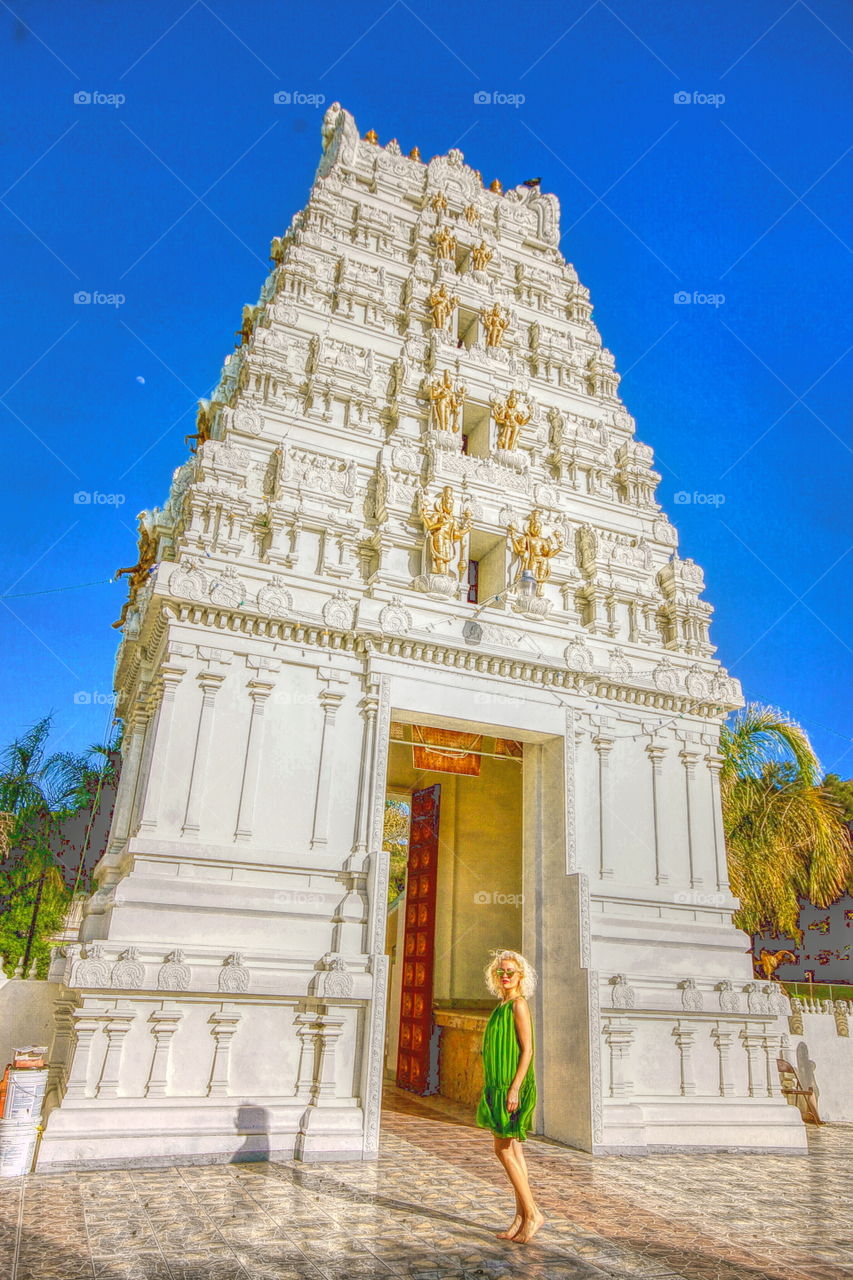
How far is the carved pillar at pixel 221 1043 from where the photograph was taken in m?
9.14

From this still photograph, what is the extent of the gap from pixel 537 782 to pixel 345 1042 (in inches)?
199

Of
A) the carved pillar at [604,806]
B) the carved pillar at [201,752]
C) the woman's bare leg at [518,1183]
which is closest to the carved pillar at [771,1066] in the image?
the carved pillar at [604,806]

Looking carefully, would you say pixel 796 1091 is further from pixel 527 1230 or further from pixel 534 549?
pixel 534 549

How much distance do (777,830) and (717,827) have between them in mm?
9324

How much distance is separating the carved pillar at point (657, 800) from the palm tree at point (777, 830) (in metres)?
8.67

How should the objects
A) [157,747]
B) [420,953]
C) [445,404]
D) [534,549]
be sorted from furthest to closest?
[420,953], [445,404], [534,549], [157,747]

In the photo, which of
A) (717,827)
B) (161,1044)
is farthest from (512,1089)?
(717,827)

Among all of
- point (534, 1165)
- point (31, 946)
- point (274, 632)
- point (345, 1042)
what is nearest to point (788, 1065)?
point (534, 1165)

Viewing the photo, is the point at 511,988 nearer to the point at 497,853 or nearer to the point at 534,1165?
the point at 534,1165

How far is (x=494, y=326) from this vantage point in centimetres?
1695

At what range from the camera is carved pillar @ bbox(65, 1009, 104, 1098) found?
27.8ft

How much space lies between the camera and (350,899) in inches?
419

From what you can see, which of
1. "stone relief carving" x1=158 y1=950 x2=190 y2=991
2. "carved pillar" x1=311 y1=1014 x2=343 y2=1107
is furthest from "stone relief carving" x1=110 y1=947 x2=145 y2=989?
"carved pillar" x1=311 y1=1014 x2=343 y2=1107

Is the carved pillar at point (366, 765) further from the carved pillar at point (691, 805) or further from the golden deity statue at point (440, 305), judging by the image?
the golden deity statue at point (440, 305)
